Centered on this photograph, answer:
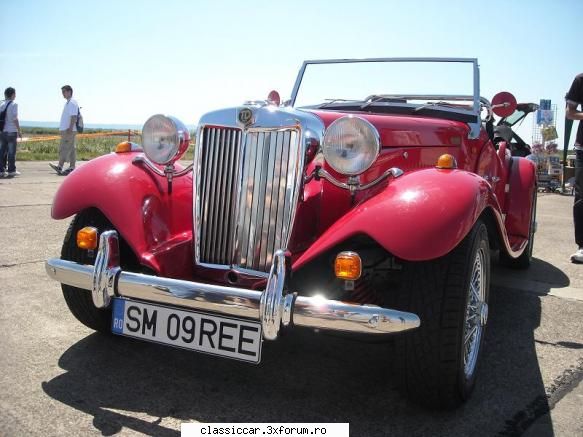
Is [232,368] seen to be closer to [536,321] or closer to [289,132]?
[289,132]

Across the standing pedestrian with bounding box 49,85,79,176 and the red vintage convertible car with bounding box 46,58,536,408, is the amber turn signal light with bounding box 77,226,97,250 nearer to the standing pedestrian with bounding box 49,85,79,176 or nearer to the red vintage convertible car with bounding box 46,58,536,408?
the red vintage convertible car with bounding box 46,58,536,408

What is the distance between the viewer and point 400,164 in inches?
123

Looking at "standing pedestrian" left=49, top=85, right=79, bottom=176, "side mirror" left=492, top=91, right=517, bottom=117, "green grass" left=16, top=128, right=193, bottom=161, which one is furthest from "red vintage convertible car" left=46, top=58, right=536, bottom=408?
"green grass" left=16, top=128, right=193, bottom=161

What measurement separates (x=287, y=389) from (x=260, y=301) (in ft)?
1.93

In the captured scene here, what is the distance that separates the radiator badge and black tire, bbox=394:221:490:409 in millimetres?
958

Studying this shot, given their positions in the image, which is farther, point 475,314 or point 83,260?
point 83,260

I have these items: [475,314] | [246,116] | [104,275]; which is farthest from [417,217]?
[104,275]

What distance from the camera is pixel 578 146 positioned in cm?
514

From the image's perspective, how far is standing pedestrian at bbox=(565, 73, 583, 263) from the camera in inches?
198

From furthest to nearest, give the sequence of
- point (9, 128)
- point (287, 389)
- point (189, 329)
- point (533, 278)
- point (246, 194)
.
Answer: point (9, 128), point (533, 278), point (246, 194), point (287, 389), point (189, 329)

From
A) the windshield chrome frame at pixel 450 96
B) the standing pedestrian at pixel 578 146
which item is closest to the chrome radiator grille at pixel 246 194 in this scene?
the windshield chrome frame at pixel 450 96

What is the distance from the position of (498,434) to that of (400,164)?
1.47m

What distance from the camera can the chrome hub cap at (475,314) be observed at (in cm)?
254

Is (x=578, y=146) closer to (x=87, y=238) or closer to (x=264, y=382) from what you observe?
(x=264, y=382)
